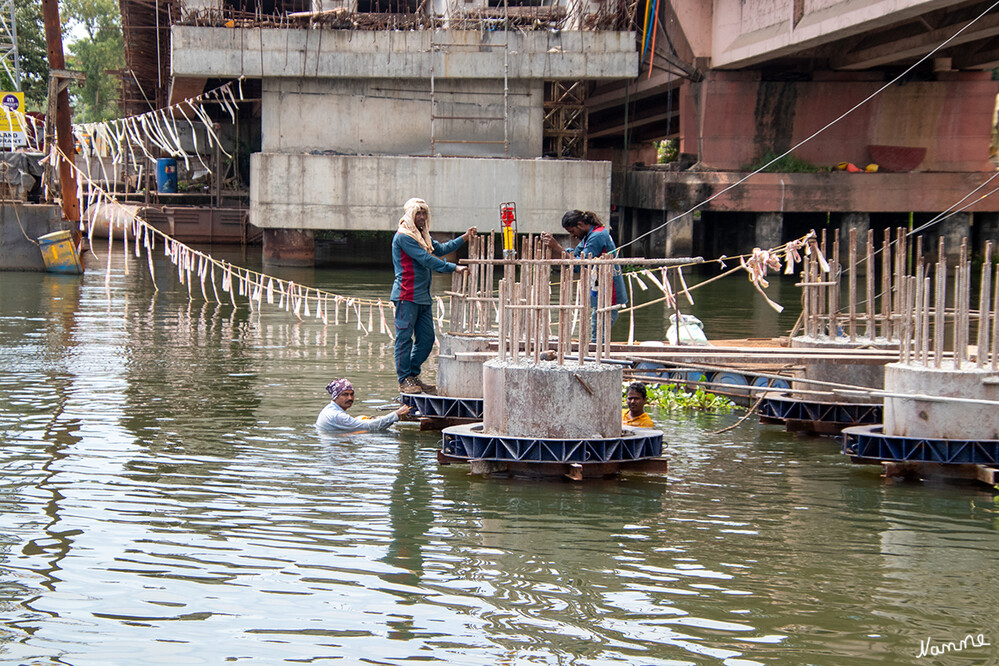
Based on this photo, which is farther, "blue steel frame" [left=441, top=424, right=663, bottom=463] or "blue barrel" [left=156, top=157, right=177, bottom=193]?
"blue barrel" [left=156, top=157, right=177, bottom=193]

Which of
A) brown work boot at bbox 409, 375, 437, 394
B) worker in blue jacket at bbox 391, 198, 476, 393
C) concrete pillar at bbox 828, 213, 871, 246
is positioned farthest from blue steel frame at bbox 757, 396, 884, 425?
concrete pillar at bbox 828, 213, 871, 246

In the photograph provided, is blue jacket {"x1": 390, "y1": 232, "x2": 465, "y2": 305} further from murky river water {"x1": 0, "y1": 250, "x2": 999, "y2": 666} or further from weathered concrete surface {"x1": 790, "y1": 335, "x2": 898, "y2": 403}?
weathered concrete surface {"x1": 790, "y1": 335, "x2": 898, "y2": 403}

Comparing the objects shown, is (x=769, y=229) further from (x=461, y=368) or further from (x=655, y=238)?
(x=461, y=368)

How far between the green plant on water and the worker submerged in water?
3.56 m

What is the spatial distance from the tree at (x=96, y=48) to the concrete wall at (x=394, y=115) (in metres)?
47.0

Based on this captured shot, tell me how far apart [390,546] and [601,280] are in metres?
3.63

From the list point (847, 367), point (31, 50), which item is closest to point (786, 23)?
point (847, 367)

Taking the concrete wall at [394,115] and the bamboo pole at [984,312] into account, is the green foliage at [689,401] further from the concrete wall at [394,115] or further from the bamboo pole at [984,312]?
the concrete wall at [394,115]

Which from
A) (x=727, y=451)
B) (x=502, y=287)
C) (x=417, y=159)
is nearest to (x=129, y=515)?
(x=502, y=287)

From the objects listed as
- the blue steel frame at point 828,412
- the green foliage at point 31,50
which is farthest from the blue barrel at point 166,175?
the blue steel frame at point 828,412

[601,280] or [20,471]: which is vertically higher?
[601,280]

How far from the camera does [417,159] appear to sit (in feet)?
111

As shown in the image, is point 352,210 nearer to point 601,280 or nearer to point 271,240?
point 271,240

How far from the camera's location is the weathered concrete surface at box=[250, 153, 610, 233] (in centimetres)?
3388
